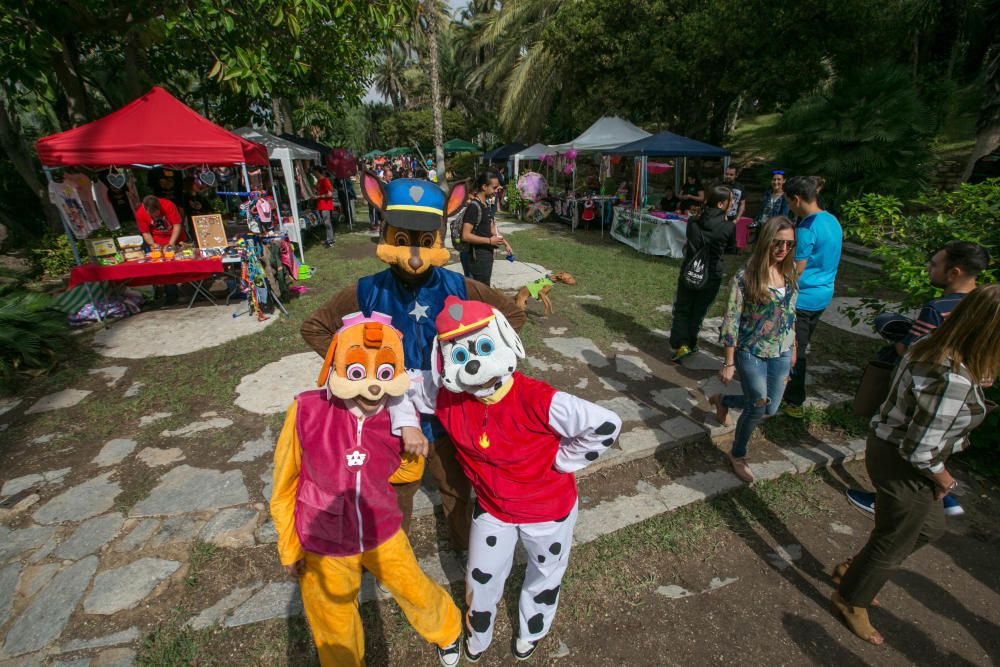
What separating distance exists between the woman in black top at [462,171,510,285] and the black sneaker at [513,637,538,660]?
3.21 m

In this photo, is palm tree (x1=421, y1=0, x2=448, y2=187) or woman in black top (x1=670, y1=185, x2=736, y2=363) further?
palm tree (x1=421, y1=0, x2=448, y2=187)

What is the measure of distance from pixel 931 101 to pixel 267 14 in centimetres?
1768

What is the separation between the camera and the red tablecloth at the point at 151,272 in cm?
600

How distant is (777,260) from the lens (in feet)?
9.48

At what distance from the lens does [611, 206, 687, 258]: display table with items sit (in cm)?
968

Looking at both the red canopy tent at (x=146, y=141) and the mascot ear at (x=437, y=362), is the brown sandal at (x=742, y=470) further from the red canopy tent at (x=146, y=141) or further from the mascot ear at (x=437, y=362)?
the red canopy tent at (x=146, y=141)

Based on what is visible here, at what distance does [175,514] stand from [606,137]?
13555 millimetres

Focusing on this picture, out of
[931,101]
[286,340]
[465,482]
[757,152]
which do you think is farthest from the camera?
[757,152]

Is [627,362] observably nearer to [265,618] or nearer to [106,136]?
[265,618]

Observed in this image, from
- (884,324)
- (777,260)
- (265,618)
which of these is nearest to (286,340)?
(265,618)

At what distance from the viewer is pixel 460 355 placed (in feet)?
5.57

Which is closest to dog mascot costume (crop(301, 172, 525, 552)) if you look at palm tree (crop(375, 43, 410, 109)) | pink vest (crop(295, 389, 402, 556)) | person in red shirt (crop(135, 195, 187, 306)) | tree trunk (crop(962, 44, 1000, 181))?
pink vest (crop(295, 389, 402, 556))

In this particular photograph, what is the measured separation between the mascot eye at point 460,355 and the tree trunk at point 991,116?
42.9ft

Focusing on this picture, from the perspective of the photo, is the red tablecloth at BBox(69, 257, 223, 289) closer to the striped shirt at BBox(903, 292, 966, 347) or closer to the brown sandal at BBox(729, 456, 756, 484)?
the brown sandal at BBox(729, 456, 756, 484)
